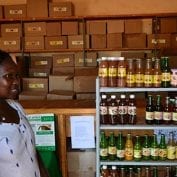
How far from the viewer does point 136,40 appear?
14.0ft

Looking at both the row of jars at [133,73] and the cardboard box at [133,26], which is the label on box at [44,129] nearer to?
the row of jars at [133,73]

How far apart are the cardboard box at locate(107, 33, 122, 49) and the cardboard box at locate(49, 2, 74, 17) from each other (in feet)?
2.01

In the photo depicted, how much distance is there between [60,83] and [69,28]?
801mm

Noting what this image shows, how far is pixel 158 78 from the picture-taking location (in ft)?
6.63

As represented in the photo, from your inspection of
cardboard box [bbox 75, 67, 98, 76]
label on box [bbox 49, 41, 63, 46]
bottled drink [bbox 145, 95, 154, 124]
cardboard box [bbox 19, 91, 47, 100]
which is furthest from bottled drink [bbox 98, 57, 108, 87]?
label on box [bbox 49, 41, 63, 46]

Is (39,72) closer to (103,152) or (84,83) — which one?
(84,83)

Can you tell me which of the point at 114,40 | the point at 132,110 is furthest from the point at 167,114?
the point at 114,40

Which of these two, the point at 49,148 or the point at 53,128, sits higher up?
the point at 53,128

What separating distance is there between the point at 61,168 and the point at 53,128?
0.96 feet

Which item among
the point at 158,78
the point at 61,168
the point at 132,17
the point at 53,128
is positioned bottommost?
the point at 61,168

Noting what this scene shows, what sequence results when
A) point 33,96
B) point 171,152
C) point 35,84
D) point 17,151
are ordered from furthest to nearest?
point 35,84 → point 33,96 → point 171,152 → point 17,151

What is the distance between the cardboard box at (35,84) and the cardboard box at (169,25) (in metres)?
1.65

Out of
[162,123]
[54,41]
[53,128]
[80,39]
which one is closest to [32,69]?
[54,41]

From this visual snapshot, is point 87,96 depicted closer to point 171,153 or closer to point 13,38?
point 13,38
